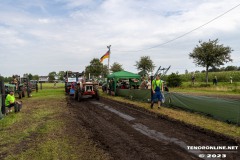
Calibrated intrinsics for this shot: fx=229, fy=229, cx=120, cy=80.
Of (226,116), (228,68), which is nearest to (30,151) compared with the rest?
(226,116)

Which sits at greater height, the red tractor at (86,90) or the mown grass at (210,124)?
the red tractor at (86,90)

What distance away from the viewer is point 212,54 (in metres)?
31.7

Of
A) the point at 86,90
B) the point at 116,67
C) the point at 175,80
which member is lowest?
the point at 86,90

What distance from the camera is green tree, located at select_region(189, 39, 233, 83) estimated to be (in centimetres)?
3188

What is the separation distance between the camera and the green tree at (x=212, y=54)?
31875 mm

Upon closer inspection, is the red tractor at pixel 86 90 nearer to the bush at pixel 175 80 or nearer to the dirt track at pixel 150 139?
the dirt track at pixel 150 139

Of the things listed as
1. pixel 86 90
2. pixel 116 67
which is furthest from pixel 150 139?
pixel 116 67

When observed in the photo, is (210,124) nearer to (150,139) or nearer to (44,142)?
(150,139)

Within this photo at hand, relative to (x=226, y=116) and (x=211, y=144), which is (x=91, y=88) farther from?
(x=211, y=144)

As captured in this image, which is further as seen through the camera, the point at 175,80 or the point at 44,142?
the point at 175,80

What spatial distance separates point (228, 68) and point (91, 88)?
83.5 meters

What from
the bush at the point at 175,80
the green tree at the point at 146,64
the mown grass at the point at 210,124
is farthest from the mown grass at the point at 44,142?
the green tree at the point at 146,64

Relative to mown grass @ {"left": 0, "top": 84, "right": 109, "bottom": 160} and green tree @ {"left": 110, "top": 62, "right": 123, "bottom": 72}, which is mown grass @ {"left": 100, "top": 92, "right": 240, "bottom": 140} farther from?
green tree @ {"left": 110, "top": 62, "right": 123, "bottom": 72}

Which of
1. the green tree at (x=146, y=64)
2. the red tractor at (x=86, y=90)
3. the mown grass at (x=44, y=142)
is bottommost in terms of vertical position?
the mown grass at (x=44, y=142)
